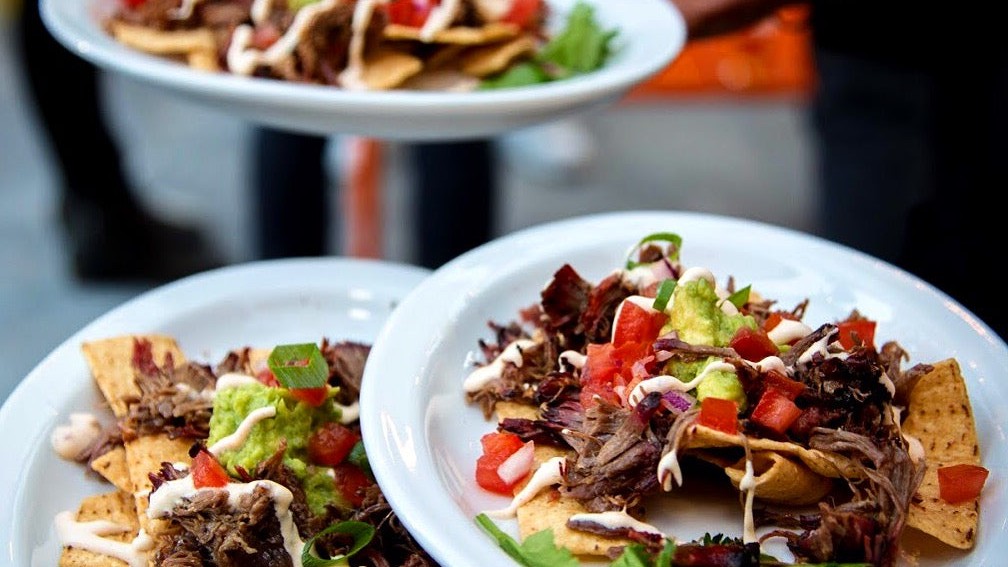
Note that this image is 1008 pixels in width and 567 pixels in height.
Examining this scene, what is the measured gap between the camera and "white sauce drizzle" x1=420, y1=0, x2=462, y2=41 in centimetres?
217

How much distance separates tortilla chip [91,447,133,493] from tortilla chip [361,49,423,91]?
887mm

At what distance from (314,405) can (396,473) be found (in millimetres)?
263

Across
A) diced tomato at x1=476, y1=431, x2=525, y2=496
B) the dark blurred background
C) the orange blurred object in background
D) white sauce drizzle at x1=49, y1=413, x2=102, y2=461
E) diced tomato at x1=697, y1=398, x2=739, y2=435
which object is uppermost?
diced tomato at x1=697, y1=398, x2=739, y2=435

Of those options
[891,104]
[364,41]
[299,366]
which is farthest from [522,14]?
[299,366]

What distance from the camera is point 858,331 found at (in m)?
1.48

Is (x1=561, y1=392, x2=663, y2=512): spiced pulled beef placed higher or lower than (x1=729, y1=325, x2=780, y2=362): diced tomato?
lower

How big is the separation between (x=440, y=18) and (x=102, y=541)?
4.43 ft

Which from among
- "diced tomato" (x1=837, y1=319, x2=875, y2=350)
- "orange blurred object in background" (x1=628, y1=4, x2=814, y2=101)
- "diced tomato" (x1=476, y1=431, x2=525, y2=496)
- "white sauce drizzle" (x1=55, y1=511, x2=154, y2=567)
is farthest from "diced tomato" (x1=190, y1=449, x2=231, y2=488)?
"orange blurred object in background" (x1=628, y1=4, x2=814, y2=101)

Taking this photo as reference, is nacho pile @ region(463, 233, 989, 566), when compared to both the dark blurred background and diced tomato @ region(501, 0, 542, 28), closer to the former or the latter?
diced tomato @ region(501, 0, 542, 28)

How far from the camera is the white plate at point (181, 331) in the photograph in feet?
4.40

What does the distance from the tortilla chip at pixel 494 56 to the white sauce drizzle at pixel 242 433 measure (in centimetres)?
108

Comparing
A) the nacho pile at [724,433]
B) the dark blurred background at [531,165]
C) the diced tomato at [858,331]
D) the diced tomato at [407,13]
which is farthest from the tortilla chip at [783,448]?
the dark blurred background at [531,165]

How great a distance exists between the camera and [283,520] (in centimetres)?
126

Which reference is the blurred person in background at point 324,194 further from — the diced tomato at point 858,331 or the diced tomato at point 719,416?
the diced tomato at point 719,416
